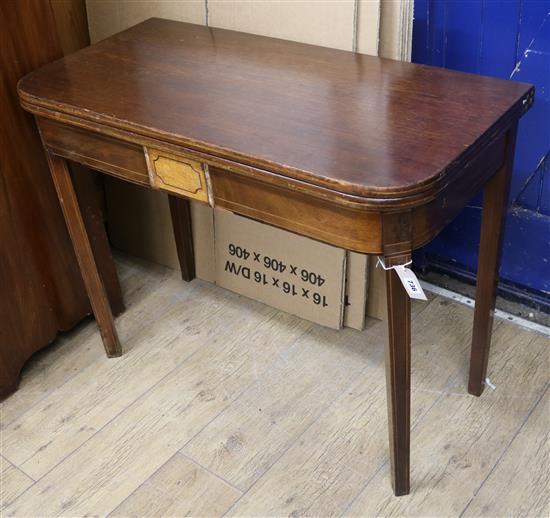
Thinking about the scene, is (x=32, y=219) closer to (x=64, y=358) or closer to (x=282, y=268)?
(x=64, y=358)

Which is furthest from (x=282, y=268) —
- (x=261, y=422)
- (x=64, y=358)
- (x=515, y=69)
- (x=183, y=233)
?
(x=515, y=69)

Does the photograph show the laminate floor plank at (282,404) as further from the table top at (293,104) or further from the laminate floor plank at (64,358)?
the table top at (293,104)

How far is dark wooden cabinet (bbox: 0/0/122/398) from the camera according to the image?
5.63ft

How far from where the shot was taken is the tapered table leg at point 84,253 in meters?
1.72

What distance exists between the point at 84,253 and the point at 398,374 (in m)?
0.80

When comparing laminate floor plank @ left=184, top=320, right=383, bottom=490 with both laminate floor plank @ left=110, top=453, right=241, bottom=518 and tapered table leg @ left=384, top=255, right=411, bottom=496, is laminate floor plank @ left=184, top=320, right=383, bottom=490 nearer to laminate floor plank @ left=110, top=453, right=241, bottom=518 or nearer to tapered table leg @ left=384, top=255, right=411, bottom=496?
laminate floor plank @ left=110, top=453, right=241, bottom=518

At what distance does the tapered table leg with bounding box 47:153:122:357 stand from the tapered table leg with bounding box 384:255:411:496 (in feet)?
2.53

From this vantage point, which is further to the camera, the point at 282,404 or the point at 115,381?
the point at 115,381

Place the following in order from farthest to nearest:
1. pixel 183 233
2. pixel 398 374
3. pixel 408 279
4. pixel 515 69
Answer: pixel 183 233, pixel 515 69, pixel 398 374, pixel 408 279

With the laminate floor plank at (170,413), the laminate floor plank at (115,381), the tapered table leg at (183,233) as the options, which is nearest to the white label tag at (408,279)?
the laminate floor plank at (170,413)

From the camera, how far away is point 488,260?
161 centimetres

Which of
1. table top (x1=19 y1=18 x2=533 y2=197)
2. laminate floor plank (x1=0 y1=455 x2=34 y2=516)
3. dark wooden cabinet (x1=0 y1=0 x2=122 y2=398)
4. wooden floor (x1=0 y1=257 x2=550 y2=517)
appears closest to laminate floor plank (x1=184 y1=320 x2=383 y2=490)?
wooden floor (x1=0 y1=257 x2=550 y2=517)

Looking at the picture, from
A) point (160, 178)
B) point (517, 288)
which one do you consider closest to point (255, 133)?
point (160, 178)

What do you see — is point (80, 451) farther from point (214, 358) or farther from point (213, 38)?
point (213, 38)
